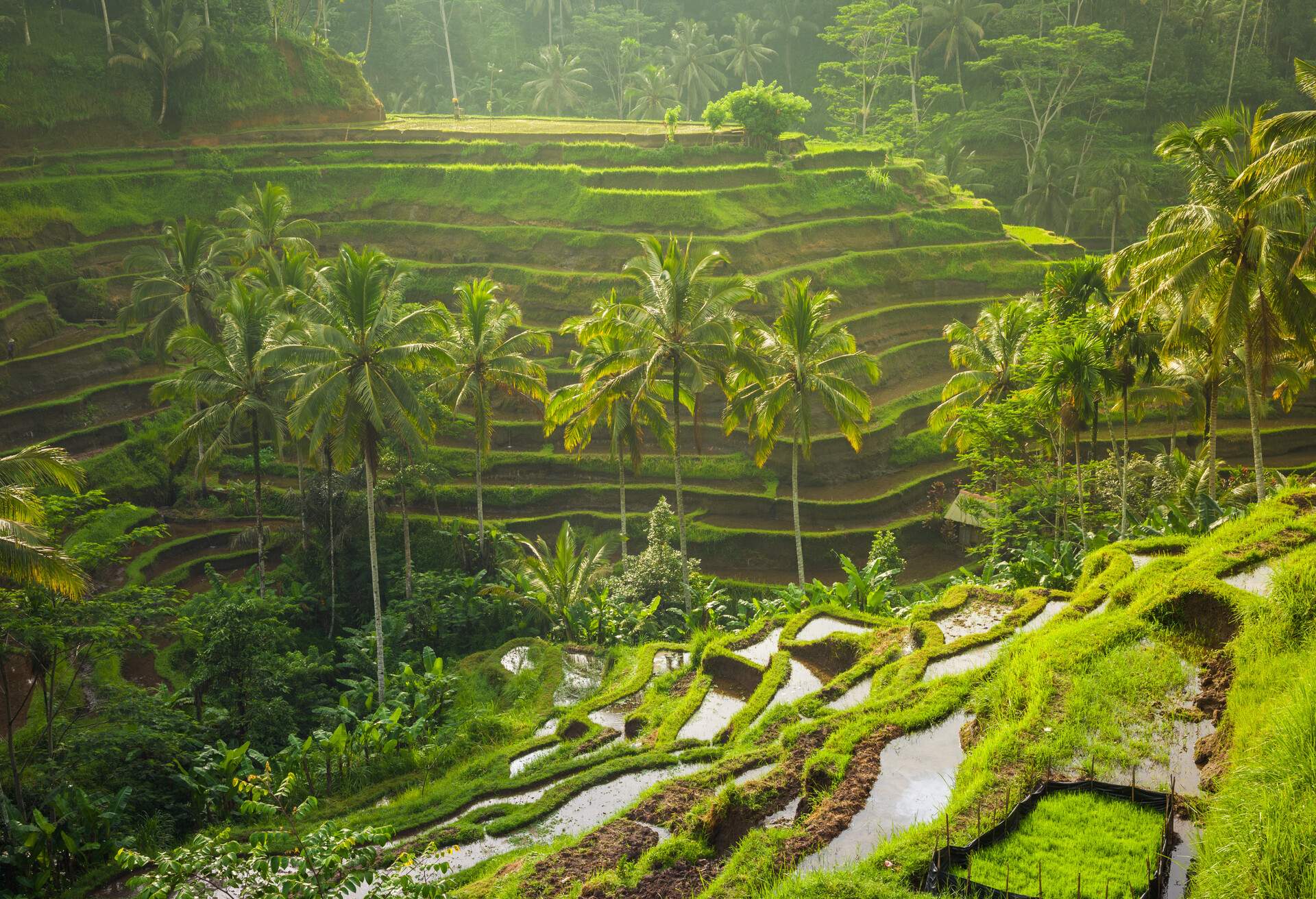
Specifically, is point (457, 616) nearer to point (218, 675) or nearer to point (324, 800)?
point (218, 675)

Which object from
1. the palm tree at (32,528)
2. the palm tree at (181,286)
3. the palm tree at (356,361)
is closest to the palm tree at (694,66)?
the palm tree at (181,286)

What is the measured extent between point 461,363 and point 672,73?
1847 inches

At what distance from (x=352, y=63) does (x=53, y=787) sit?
44.1m

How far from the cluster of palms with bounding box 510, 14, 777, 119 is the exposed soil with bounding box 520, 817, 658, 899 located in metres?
58.0

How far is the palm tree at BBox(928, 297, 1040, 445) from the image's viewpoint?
26.0 meters

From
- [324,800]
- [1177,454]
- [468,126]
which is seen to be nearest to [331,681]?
[324,800]

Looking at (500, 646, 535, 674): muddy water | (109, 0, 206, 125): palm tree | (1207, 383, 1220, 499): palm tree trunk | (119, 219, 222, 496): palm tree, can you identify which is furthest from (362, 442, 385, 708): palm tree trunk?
(109, 0, 206, 125): palm tree

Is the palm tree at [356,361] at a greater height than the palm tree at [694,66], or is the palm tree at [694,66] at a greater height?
the palm tree at [694,66]

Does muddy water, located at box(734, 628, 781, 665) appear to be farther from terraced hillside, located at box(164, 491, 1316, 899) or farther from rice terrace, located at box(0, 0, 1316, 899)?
terraced hillside, located at box(164, 491, 1316, 899)

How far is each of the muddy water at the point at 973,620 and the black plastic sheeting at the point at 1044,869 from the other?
6.41 m

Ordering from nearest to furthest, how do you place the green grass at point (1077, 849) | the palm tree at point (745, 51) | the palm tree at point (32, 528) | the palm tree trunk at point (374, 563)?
the green grass at point (1077, 849)
the palm tree at point (32, 528)
the palm tree trunk at point (374, 563)
the palm tree at point (745, 51)

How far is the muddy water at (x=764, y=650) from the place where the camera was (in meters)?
18.0

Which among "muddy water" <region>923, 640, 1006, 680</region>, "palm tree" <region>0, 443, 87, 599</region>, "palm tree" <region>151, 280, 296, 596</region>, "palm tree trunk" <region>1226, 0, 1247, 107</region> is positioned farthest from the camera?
"palm tree trunk" <region>1226, 0, 1247, 107</region>

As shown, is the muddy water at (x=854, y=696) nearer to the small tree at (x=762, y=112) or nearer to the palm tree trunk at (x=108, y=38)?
the small tree at (x=762, y=112)
